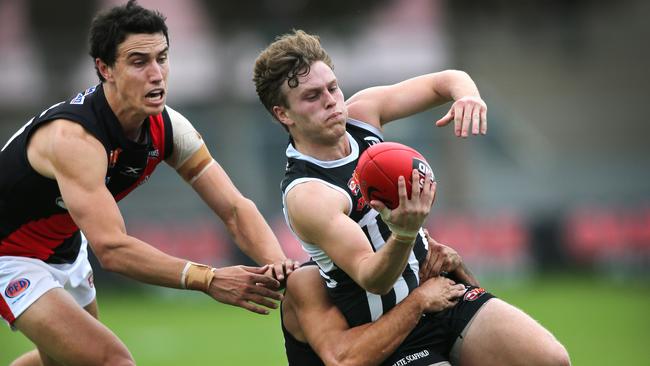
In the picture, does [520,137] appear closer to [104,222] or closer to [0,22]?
[0,22]

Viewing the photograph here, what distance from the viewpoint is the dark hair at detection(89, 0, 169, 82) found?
6645 mm

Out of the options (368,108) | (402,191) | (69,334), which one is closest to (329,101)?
(368,108)

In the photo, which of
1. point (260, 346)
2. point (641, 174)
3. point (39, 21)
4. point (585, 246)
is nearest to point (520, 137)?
point (641, 174)

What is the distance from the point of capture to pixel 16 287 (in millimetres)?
6797

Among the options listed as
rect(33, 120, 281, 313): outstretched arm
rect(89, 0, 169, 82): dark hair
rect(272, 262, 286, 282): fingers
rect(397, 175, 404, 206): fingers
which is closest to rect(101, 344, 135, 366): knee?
rect(33, 120, 281, 313): outstretched arm

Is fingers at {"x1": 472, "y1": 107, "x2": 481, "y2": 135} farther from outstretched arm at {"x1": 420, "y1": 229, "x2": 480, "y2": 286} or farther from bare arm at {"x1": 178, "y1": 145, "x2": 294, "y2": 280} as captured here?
bare arm at {"x1": 178, "y1": 145, "x2": 294, "y2": 280}

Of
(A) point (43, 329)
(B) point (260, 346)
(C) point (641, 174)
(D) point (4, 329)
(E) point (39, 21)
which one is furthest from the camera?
(E) point (39, 21)

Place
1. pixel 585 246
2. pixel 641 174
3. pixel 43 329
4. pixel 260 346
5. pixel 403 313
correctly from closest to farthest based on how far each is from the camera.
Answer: pixel 403 313
pixel 43 329
pixel 260 346
pixel 585 246
pixel 641 174

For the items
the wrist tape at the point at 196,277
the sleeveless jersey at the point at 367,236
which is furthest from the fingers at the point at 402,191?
the wrist tape at the point at 196,277

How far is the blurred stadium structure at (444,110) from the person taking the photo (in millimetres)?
18703

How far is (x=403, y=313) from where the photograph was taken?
600 cm

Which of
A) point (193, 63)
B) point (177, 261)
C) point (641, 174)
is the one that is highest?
point (177, 261)

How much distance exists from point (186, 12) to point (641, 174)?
1140 centimetres

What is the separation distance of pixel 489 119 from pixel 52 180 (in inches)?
809
